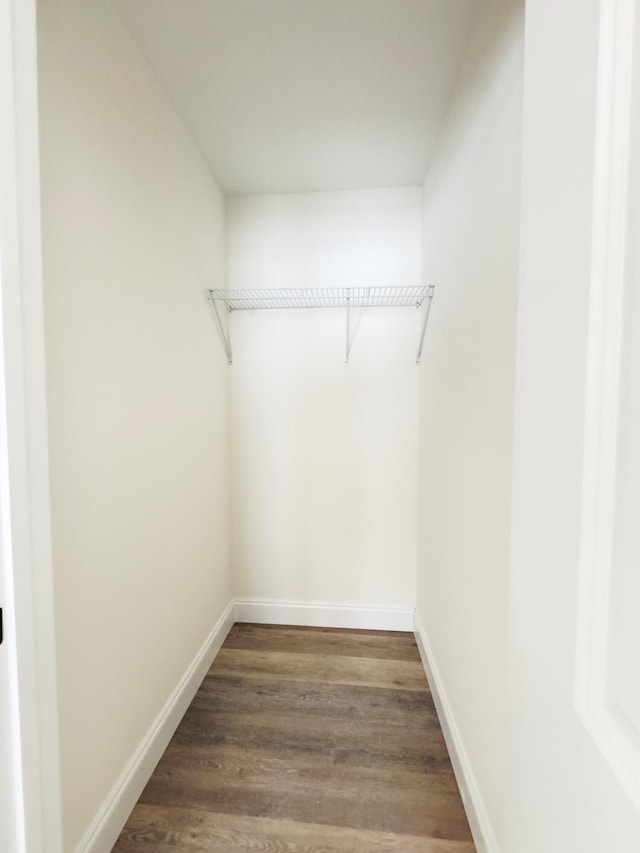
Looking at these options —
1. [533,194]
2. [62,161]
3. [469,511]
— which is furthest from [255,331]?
[533,194]

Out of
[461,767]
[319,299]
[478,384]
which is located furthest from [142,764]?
[319,299]

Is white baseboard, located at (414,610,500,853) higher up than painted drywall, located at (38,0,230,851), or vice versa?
painted drywall, located at (38,0,230,851)

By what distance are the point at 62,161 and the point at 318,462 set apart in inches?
65.6

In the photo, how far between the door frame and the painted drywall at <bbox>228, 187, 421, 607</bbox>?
1.53 m

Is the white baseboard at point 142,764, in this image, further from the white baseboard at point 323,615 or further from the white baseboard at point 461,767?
the white baseboard at point 461,767

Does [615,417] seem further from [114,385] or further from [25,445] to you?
[114,385]

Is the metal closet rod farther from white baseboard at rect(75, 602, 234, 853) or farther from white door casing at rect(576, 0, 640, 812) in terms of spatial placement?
white door casing at rect(576, 0, 640, 812)

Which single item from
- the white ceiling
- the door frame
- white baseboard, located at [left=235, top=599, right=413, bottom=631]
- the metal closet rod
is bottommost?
white baseboard, located at [left=235, top=599, right=413, bottom=631]

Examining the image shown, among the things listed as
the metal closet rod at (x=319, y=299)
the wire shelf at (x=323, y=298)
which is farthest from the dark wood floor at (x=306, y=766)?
the wire shelf at (x=323, y=298)

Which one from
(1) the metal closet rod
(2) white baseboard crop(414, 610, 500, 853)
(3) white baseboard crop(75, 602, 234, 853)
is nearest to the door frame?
(3) white baseboard crop(75, 602, 234, 853)

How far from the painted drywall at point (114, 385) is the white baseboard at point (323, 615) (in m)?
0.63

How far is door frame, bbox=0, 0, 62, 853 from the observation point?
618mm

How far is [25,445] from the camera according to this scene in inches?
26.0

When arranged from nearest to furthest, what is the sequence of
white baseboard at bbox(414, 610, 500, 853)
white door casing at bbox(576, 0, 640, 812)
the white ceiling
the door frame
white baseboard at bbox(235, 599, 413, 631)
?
white door casing at bbox(576, 0, 640, 812), the door frame, white baseboard at bbox(414, 610, 500, 853), the white ceiling, white baseboard at bbox(235, 599, 413, 631)
